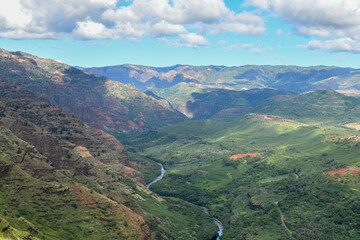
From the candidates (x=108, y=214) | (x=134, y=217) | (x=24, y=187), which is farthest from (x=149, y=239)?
(x=24, y=187)

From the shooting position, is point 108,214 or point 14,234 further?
point 108,214

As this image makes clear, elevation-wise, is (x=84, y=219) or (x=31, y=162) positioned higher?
(x=31, y=162)

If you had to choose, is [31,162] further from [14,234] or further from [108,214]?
[14,234]

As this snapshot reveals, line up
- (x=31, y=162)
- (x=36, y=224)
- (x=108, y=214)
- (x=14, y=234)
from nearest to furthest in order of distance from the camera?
(x=14, y=234) → (x=36, y=224) → (x=108, y=214) → (x=31, y=162)

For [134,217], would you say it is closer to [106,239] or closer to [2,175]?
[106,239]

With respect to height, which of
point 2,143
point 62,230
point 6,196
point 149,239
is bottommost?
point 149,239

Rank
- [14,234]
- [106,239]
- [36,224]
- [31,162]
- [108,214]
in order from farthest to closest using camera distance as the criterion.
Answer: [31,162] → [108,214] → [106,239] → [36,224] → [14,234]

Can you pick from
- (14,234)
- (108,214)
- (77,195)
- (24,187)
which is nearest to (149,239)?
(108,214)

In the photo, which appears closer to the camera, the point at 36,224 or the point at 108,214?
the point at 36,224

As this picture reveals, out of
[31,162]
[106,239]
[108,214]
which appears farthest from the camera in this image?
[31,162]
